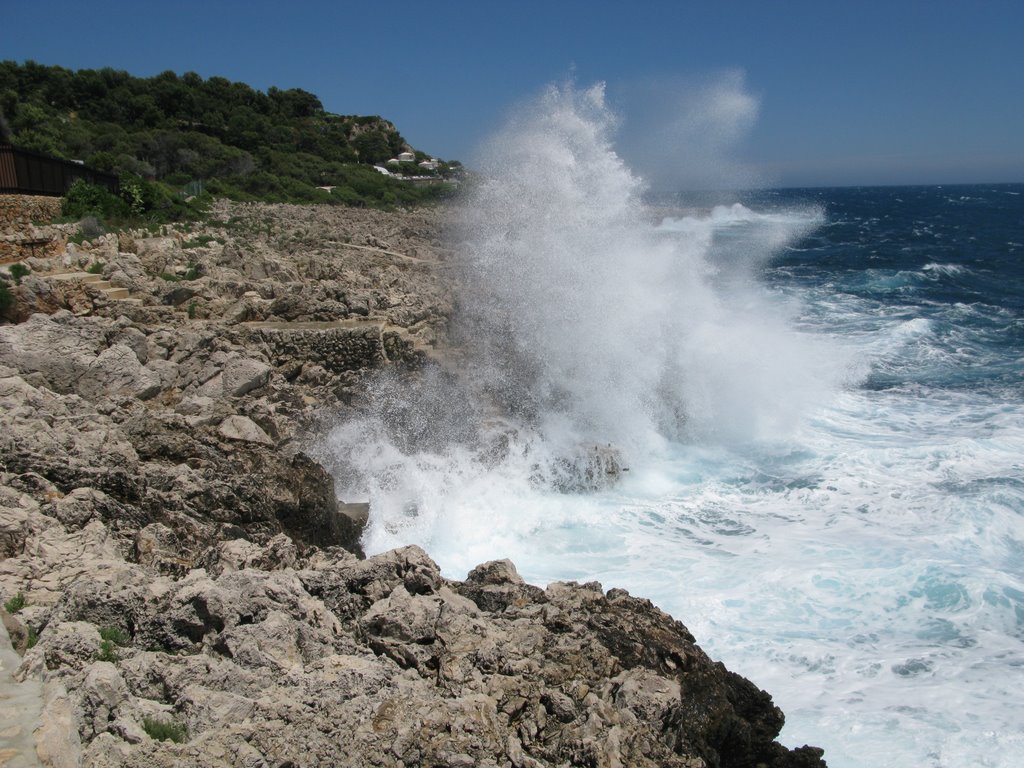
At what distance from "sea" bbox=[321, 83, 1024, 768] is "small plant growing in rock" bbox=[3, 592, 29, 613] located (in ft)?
14.3

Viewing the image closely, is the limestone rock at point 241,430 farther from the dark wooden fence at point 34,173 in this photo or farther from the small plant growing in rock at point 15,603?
the dark wooden fence at point 34,173

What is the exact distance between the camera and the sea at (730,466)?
6.43 m

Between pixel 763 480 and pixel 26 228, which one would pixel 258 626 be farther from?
pixel 26 228

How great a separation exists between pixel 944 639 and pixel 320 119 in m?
63.3

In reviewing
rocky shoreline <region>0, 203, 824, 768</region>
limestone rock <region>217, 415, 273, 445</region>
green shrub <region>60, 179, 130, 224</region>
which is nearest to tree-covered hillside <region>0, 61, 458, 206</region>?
green shrub <region>60, 179, 130, 224</region>

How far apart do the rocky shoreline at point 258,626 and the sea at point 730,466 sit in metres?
1.82

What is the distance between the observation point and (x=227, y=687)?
375 centimetres

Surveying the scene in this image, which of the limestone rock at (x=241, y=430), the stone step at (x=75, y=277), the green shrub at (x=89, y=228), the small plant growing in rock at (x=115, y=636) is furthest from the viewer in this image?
the green shrub at (x=89, y=228)

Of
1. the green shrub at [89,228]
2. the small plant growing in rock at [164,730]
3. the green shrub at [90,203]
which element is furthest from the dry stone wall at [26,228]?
the small plant growing in rock at [164,730]

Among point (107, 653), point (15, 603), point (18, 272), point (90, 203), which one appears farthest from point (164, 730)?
point (90, 203)

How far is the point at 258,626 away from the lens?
415 centimetres

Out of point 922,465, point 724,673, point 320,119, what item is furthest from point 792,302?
point 320,119

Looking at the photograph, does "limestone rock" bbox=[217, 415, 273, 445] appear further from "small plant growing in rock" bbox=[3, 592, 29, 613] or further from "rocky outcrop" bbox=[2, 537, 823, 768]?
"small plant growing in rock" bbox=[3, 592, 29, 613]

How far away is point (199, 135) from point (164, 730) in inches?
1744
